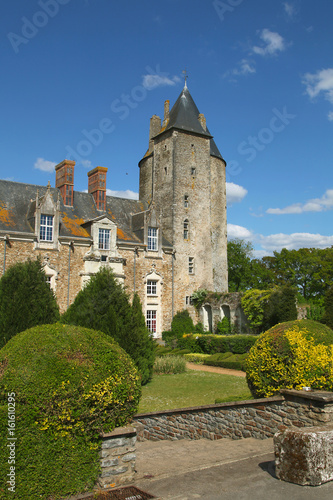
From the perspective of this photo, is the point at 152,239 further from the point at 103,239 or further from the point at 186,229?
the point at 103,239

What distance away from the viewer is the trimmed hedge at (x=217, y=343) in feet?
81.9

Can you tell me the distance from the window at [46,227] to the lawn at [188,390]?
12.4 m

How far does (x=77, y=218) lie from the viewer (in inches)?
1195

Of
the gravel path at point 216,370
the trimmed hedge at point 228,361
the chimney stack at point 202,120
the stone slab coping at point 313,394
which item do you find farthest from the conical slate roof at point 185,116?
the stone slab coping at point 313,394

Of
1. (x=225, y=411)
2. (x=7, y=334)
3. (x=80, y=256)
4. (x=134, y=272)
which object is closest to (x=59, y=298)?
(x=80, y=256)

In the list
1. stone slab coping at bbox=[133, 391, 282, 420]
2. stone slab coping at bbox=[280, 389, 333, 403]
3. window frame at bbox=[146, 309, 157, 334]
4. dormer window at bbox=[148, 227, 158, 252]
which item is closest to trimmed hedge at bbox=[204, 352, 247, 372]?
window frame at bbox=[146, 309, 157, 334]

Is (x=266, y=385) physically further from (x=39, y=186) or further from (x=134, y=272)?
(x=39, y=186)

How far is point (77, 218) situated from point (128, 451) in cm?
2587

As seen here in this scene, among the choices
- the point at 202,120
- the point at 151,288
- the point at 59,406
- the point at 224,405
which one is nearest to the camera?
the point at 59,406

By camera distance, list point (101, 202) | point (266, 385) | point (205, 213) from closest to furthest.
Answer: point (266, 385) < point (101, 202) < point (205, 213)

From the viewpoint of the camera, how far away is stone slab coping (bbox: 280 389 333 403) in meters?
7.28

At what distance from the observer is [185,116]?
35469 mm

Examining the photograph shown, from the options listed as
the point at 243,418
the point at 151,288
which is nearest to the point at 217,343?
the point at 151,288

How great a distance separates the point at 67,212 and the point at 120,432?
26.1 metres
